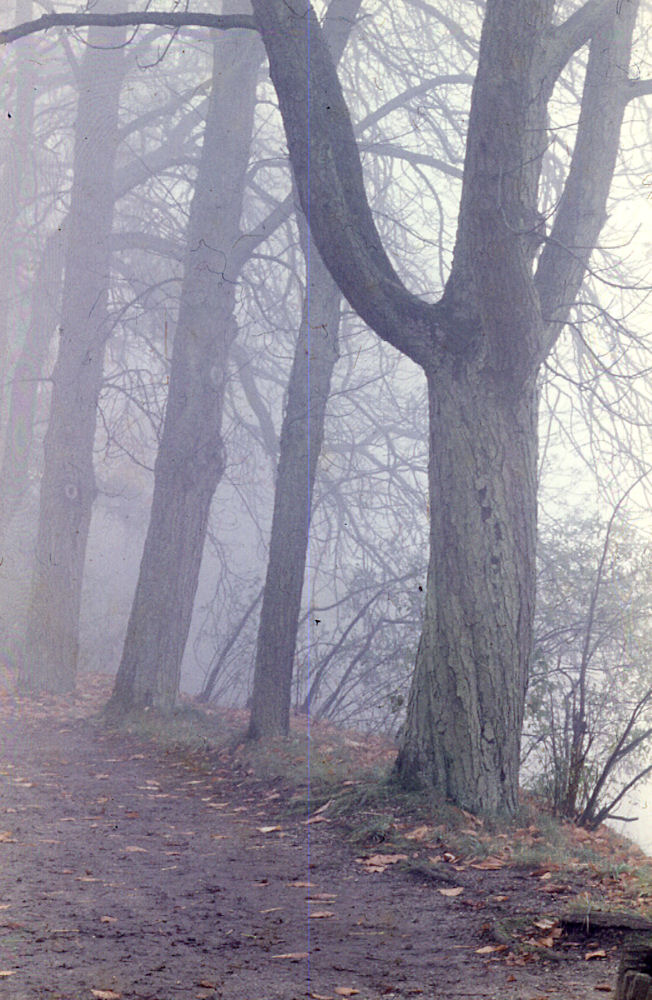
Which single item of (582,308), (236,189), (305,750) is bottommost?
(305,750)

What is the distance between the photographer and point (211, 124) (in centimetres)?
1219

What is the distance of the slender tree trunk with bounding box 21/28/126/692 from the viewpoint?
14109 mm

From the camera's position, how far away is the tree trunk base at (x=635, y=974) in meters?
2.50

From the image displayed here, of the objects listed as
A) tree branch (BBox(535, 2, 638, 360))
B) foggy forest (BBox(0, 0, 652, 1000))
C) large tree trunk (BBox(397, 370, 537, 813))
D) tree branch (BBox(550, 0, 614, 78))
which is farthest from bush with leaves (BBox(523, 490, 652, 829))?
tree branch (BBox(550, 0, 614, 78))

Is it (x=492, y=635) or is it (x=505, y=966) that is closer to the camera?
(x=505, y=966)

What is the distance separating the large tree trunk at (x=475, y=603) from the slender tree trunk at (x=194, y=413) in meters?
4.80

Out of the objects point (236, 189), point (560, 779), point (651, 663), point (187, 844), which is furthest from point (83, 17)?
point (651, 663)

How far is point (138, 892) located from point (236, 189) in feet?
27.7

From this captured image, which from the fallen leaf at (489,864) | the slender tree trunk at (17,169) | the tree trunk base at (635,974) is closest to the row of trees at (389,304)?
the slender tree trunk at (17,169)

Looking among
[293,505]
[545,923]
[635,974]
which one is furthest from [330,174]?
[635,974]

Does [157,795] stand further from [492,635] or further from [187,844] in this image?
[492,635]

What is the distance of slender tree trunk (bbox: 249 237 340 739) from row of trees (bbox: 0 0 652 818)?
0.07 ft

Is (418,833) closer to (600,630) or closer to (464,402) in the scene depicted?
(464,402)

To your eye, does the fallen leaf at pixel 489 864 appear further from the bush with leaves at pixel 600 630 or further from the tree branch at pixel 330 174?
the bush with leaves at pixel 600 630
